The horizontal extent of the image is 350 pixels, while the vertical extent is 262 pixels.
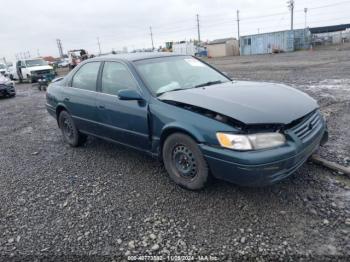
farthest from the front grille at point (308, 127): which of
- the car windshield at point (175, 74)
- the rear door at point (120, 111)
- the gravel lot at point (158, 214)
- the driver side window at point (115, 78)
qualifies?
the driver side window at point (115, 78)

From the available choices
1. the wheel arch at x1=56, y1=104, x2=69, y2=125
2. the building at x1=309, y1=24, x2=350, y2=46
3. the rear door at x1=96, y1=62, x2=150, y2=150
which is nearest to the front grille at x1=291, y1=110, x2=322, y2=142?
the rear door at x1=96, y1=62, x2=150, y2=150

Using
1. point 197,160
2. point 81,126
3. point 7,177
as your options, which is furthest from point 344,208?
point 7,177

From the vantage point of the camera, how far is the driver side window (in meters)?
3.99

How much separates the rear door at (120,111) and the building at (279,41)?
40.6 m

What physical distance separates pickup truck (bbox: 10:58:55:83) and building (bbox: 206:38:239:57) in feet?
109

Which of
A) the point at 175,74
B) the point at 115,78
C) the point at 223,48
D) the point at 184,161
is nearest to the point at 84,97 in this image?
the point at 115,78

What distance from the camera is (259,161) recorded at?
2.78m

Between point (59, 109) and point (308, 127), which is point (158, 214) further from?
point (59, 109)

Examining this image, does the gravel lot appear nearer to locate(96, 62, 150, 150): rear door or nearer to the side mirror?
locate(96, 62, 150, 150): rear door

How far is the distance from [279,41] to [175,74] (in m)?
41.9

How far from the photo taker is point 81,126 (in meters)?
5.00

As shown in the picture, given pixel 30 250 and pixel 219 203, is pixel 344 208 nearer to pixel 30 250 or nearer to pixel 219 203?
pixel 219 203

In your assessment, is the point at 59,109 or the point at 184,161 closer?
the point at 184,161

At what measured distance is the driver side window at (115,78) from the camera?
3.99 metres
